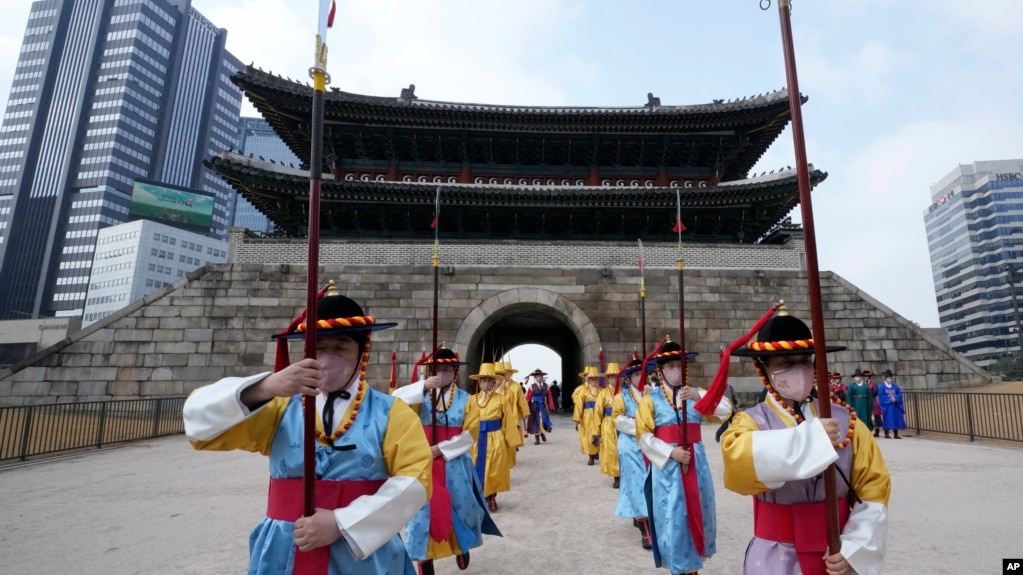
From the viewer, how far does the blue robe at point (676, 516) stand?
3.61 metres

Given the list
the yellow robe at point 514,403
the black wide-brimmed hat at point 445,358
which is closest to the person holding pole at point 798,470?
the black wide-brimmed hat at point 445,358

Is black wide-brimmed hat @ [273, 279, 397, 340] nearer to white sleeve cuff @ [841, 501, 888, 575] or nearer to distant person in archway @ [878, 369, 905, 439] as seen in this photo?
white sleeve cuff @ [841, 501, 888, 575]

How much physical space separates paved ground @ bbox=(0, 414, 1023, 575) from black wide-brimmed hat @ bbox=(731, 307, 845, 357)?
2618 mm

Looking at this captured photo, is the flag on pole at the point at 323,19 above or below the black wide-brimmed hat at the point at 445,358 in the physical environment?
above

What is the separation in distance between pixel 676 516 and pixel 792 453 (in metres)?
1.98

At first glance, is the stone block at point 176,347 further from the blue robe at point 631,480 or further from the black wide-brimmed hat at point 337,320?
the black wide-brimmed hat at point 337,320

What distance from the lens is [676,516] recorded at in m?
3.70

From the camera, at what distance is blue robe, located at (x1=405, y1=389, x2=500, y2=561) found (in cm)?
381

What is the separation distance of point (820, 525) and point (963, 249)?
3655 inches

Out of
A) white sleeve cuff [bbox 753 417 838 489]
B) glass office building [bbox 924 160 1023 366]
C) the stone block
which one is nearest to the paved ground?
white sleeve cuff [bbox 753 417 838 489]

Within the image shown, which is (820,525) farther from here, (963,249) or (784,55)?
(963,249)

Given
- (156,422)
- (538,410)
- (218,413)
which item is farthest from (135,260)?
(218,413)

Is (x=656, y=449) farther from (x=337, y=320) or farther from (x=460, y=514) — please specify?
(x=337, y=320)

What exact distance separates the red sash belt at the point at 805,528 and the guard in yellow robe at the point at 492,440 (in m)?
3.88
